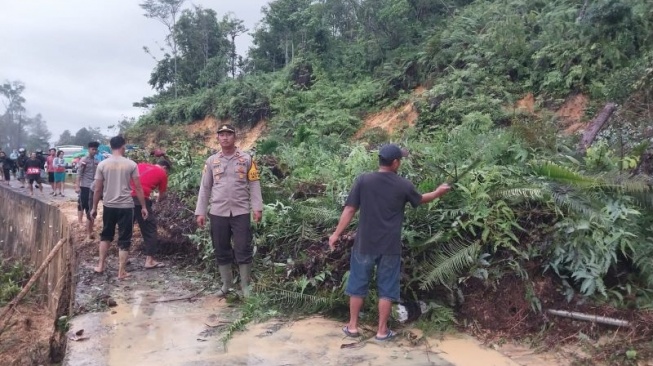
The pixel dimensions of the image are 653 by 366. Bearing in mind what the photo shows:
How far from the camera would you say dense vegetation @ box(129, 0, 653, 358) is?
5031 mm

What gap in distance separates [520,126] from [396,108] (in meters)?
12.2

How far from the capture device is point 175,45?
34688 mm

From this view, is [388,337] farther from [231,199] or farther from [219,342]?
[231,199]

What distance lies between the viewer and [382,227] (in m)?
4.65

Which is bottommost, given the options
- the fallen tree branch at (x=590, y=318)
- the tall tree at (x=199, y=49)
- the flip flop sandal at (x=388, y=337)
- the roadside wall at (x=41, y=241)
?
the roadside wall at (x=41, y=241)

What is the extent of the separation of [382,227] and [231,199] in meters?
1.79

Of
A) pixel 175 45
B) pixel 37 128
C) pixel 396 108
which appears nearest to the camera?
pixel 396 108

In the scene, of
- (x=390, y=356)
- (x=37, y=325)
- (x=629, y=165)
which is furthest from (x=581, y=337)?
(x=37, y=325)

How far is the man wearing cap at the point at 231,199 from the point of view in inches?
225

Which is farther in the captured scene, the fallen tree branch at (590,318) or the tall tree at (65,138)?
the tall tree at (65,138)

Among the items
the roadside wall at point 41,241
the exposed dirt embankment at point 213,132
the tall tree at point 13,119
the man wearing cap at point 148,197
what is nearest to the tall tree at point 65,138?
the tall tree at point 13,119

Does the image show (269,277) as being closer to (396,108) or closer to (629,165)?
(629,165)

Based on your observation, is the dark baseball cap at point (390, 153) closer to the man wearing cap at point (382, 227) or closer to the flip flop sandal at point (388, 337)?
the man wearing cap at point (382, 227)

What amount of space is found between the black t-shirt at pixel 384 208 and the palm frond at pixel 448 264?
0.55 m
